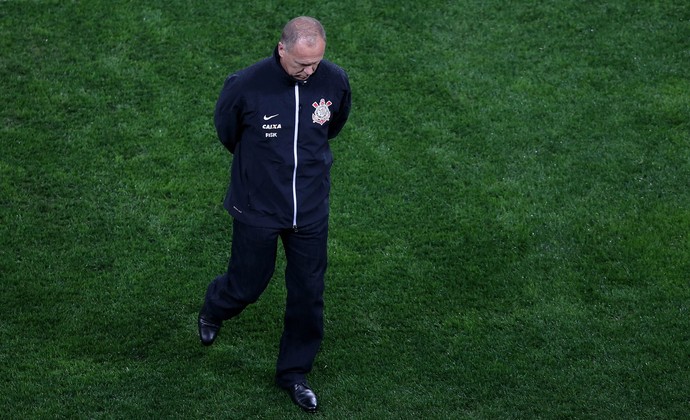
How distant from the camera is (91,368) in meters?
6.30

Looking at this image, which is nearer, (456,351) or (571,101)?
(456,351)

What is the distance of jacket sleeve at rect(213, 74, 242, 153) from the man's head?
0.32 m

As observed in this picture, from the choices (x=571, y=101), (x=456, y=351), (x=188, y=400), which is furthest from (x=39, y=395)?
(x=571, y=101)

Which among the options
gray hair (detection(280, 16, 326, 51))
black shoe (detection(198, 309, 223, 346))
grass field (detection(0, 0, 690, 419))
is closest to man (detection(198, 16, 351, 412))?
gray hair (detection(280, 16, 326, 51))

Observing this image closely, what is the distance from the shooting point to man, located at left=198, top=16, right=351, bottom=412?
5.62 metres

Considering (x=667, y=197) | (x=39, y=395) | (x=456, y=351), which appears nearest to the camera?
(x=39, y=395)

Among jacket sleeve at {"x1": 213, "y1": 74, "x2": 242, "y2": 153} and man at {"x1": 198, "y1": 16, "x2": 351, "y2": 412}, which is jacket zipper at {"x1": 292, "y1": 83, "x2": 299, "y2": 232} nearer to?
man at {"x1": 198, "y1": 16, "x2": 351, "y2": 412}

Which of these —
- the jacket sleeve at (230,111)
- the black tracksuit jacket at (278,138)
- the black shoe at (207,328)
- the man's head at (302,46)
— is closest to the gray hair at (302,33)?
the man's head at (302,46)

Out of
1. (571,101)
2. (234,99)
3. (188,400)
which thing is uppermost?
(234,99)

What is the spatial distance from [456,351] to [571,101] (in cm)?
298

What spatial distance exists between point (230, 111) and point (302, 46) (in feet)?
1.79

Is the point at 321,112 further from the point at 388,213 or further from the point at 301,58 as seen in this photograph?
the point at 388,213

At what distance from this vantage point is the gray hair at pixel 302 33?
5.41 metres

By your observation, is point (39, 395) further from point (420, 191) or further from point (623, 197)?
point (623, 197)
